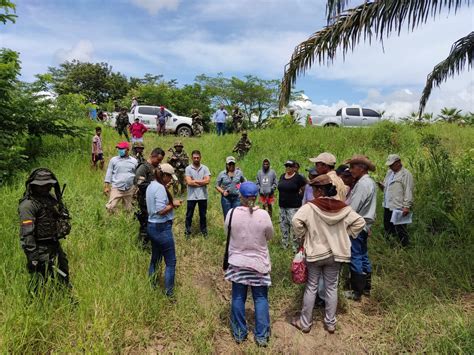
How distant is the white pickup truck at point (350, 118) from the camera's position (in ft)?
52.3

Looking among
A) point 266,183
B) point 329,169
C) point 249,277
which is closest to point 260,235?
point 249,277

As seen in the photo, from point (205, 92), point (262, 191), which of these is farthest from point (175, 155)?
Answer: point (205, 92)

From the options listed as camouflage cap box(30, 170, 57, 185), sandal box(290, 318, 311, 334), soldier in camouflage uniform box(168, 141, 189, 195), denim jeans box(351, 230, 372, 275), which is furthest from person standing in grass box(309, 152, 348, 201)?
soldier in camouflage uniform box(168, 141, 189, 195)

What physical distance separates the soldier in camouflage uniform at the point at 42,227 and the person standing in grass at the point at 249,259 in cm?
168

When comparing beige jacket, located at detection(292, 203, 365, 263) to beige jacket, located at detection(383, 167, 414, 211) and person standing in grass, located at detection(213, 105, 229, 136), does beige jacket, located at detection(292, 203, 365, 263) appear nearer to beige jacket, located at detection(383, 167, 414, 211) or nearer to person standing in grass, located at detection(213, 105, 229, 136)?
beige jacket, located at detection(383, 167, 414, 211)

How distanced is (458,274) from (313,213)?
7.51 ft

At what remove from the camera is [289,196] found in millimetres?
5074

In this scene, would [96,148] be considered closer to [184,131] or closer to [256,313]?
[184,131]

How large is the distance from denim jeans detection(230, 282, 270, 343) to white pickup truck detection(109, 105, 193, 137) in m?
13.5

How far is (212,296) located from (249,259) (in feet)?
4.02

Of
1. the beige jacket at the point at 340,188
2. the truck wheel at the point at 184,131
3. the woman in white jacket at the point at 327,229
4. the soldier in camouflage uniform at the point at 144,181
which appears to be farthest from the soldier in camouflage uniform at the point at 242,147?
the woman in white jacket at the point at 327,229

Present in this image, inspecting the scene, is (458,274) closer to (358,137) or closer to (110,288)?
(110,288)

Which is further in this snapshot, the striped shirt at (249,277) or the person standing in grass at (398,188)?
the person standing in grass at (398,188)

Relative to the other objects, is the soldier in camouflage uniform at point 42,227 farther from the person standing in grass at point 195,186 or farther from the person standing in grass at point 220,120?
the person standing in grass at point 220,120
